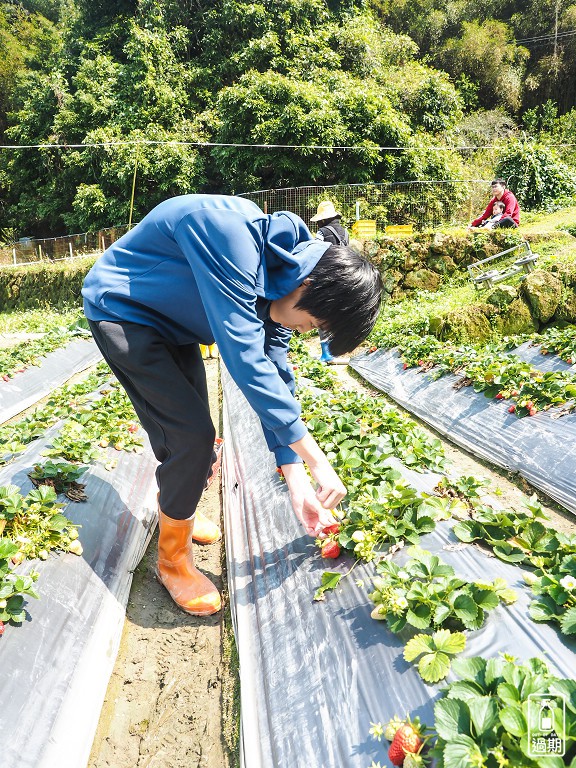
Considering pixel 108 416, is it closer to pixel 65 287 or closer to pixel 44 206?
pixel 65 287

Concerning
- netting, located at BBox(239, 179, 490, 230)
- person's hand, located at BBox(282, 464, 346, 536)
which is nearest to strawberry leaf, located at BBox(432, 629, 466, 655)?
person's hand, located at BBox(282, 464, 346, 536)

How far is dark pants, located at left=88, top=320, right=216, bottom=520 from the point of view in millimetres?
1899

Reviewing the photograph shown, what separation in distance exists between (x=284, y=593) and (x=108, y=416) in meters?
2.18

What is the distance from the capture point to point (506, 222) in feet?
31.6

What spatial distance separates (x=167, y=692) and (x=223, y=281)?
1601 mm

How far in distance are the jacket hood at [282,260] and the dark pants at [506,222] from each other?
29.4 ft

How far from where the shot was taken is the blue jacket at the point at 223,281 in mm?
1411

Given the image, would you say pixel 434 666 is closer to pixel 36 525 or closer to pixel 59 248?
pixel 36 525

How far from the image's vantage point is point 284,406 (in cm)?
142

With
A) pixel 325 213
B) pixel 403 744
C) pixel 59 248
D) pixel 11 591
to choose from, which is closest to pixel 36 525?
pixel 11 591

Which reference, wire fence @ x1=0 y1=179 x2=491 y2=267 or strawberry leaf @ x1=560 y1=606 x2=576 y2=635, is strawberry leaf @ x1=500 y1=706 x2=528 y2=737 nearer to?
strawberry leaf @ x1=560 y1=606 x2=576 y2=635

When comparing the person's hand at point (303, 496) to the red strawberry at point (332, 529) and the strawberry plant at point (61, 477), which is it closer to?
the red strawberry at point (332, 529)

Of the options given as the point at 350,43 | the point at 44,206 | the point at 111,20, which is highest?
the point at 111,20

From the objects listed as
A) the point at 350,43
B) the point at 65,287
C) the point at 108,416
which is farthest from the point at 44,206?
the point at 108,416
